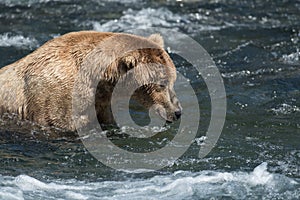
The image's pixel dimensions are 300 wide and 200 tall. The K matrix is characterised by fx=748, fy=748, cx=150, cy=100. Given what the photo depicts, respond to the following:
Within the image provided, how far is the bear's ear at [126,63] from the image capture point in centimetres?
741

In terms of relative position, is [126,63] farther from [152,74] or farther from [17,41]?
[17,41]

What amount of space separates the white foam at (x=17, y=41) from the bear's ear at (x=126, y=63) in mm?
4652

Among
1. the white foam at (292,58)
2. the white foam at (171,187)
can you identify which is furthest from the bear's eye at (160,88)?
the white foam at (292,58)

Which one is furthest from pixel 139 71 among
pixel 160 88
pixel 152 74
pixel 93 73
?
pixel 93 73

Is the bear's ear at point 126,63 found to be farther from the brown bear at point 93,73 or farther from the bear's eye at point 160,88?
the bear's eye at point 160,88

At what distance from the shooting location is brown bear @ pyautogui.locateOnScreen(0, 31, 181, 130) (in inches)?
295

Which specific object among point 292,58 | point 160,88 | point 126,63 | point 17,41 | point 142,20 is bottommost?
point 160,88

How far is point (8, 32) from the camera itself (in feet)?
41.7

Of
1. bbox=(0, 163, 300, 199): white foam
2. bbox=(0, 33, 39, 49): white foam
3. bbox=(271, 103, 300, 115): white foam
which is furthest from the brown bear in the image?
bbox=(0, 33, 39, 49): white foam

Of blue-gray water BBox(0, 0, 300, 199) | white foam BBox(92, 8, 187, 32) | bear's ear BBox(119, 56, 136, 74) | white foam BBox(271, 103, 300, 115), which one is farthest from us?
white foam BBox(92, 8, 187, 32)

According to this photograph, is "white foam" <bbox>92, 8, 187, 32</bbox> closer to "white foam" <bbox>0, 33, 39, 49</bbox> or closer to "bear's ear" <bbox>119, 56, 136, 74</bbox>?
"white foam" <bbox>0, 33, 39, 49</bbox>

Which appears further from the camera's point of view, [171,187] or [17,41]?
[17,41]

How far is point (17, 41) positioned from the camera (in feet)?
39.9

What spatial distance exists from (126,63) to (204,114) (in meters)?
1.84
